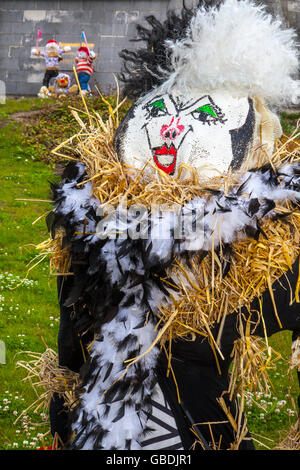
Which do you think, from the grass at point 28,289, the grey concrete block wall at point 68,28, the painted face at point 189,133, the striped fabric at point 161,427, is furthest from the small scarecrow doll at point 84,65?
the striped fabric at point 161,427

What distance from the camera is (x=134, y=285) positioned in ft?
6.99

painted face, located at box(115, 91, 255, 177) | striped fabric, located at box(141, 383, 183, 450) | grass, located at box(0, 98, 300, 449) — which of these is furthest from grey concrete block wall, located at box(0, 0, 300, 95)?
striped fabric, located at box(141, 383, 183, 450)

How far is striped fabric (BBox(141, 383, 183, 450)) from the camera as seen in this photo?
7.16 feet

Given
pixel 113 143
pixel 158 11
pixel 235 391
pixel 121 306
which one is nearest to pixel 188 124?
pixel 113 143

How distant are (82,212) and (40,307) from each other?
423 cm

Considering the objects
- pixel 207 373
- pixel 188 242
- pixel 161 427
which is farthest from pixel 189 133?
pixel 161 427

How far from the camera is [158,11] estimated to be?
1511cm

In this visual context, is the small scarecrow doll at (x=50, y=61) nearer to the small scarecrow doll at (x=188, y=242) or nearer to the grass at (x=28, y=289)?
the grass at (x=28, y=289)

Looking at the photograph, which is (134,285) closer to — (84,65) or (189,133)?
(189,133)

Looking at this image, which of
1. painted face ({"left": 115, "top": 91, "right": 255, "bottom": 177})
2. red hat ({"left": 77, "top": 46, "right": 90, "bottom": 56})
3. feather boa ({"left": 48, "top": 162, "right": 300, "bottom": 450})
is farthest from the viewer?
red hat ({"left": 77, "top": 46, "right": 90, "bottom": 56})

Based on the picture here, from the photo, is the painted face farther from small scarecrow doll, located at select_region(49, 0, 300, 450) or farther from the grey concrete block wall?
the grey concrete block wall

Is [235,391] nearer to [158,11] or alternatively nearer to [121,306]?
[121,306]

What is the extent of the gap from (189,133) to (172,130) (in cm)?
7

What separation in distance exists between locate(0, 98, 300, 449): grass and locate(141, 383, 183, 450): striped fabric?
0.50m
